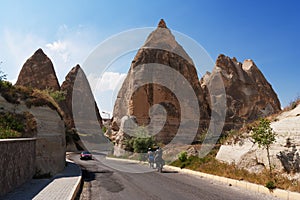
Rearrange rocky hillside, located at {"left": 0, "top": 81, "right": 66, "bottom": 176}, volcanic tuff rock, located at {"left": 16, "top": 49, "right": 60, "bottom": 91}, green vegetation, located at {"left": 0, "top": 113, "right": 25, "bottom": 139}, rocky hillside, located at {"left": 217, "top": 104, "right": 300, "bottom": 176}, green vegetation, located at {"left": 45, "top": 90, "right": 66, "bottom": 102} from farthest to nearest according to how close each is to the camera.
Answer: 1. volcanic tuff rock, located at {"left": 16, "top": 49, "right": 60, "bottom": 91}
2. green vegetation, located at {"left": 45, "top": 90, "right": 66, "bottom": 102}
3. rocky hillside, located at {"left": 0, "top": 81, "right": 66, "bottom": 176}
4. green vegetation, located at {"left": 0, "top": 113, "right": 25, "bottom": 139}
5. rocky hillside, located at {"left": 217, "top": 104, "right": 300, "bottom": 176}

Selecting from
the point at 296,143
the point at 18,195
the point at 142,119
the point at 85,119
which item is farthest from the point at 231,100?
the point at 18,195

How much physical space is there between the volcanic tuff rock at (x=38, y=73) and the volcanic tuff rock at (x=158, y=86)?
30812 mm

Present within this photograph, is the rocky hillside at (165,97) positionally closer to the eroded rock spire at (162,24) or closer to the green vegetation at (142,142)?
the eroded rock spire at (162,24)

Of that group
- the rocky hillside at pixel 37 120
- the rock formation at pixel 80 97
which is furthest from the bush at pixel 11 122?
the rock formation at pixel 80 97

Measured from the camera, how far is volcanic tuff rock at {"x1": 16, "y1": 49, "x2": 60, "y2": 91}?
221 ft

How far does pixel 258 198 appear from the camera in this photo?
852 cm

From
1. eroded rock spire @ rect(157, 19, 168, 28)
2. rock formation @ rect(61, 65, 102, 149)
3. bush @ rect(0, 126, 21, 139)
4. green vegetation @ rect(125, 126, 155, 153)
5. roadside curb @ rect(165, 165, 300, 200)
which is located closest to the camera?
roadside curb @ rect(165, 165, 300, 200)

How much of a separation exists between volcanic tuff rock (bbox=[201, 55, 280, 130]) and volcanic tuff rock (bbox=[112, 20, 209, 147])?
13.5 m

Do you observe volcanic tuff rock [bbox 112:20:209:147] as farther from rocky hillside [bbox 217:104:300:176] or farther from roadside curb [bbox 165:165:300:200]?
roadside curb [bbox 165:165:300:200]

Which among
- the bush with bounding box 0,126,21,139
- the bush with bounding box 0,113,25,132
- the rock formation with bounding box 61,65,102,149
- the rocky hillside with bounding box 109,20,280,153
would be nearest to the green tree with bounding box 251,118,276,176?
the bush with bounding box 0,126,21,139

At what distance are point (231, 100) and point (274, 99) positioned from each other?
1352cm

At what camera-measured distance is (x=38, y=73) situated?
6831 cm

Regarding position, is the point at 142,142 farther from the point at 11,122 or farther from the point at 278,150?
the point at 278,150

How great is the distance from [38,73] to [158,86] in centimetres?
4125
